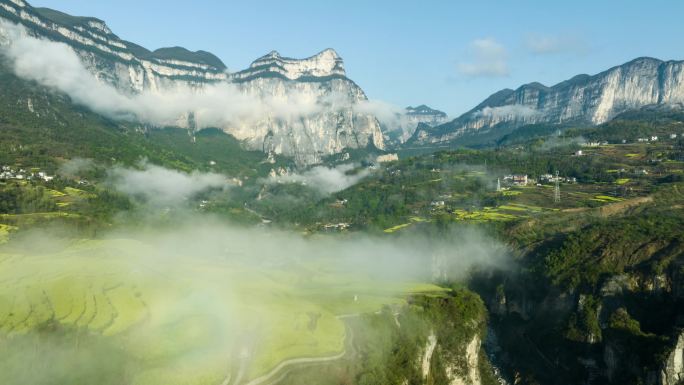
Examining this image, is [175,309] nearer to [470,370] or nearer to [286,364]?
[286,364]

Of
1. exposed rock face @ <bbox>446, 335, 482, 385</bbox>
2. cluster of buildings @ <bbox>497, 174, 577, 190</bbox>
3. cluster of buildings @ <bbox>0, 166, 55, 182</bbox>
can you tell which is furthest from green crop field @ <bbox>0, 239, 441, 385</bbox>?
cluster of buildings @ <bbox>497, 174, 577, 190</bbox>

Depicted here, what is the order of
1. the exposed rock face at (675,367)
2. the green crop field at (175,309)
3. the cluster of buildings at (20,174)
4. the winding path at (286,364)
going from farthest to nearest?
the cluster of buildings at (20,174) → the exposed rock face at (675,367) → the green crop field at (175,309) → the winding path at (286,364)

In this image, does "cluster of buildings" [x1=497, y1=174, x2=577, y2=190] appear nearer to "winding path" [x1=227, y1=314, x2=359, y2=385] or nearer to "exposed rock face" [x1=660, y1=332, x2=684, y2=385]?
"exposed rock face" [x1=660, y1=332, x2=684, y2=385]

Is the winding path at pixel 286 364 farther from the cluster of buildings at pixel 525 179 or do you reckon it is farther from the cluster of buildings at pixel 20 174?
the cluster of buildings at pixel 525 179

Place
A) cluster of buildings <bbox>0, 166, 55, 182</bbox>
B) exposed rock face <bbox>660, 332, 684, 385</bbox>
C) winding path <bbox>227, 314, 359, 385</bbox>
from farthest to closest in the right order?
cluster of buildings <bbox>0, 166, 55, 182</bbox> → exposed rock face <bbox>660, 332, 684, 385</bbox> → winding path <bbox>227, 314, 359, 385</bbox>

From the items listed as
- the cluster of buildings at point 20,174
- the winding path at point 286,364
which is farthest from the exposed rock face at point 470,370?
the cluster of buildings at point 20,174

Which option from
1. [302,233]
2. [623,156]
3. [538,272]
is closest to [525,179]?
[623,156]

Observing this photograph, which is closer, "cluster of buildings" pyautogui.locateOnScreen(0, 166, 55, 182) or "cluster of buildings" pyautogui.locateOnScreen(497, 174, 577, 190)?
"cluster of buildings" pyautogui.locateOnScreen(0, 166, 55, 182)
